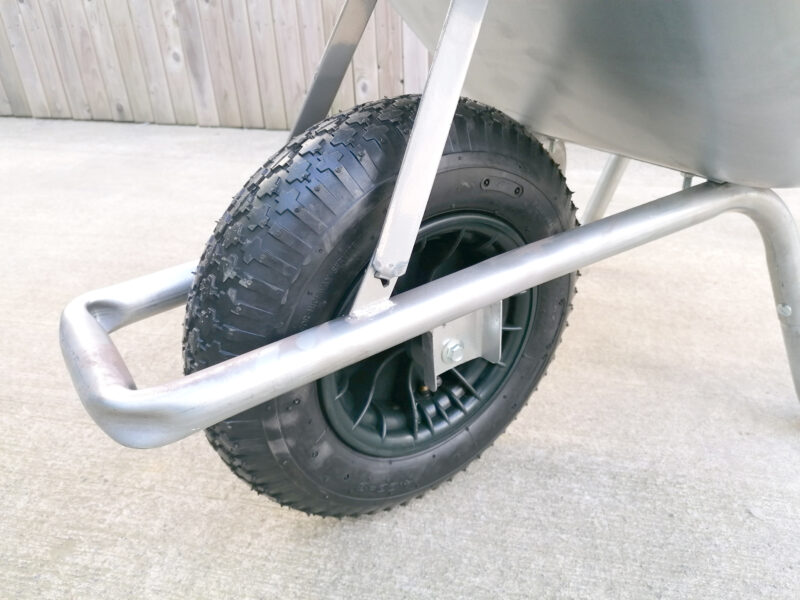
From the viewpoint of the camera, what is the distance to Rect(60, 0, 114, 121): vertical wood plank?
9.90 feet

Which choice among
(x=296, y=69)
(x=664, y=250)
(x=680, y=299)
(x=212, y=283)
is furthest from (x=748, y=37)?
(x=296, y=69)

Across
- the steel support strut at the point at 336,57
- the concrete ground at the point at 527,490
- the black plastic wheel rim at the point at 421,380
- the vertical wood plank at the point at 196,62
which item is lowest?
the concrete ground at the point at 527,490

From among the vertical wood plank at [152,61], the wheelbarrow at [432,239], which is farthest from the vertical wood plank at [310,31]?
the wheelbarrow at [432,239]

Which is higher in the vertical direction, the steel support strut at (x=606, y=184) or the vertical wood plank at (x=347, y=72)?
the vertical wood plank at (x=347, y=72)

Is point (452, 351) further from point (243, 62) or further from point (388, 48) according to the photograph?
point (243, 62)

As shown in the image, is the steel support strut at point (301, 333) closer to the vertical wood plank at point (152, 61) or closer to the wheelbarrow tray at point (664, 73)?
the wheelbarrow tray at point (664, 73)

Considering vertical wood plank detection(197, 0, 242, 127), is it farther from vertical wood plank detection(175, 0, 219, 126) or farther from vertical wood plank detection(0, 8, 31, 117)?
vertical wood plank detection(0, 8, 31, 117)

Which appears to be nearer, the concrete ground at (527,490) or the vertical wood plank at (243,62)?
the concrete ground at (527,490)

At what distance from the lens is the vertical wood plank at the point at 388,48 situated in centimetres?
264

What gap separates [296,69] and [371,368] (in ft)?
7.67

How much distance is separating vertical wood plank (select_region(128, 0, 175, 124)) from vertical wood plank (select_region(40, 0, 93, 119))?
1.36 ft

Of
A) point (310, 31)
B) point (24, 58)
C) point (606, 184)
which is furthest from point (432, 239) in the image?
point (24, 58)

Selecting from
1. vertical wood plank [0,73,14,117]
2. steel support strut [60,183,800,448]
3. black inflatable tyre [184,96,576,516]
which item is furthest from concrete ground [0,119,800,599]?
vertical wood plank [0,73,14,117]

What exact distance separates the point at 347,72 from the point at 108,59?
1.31 metres
